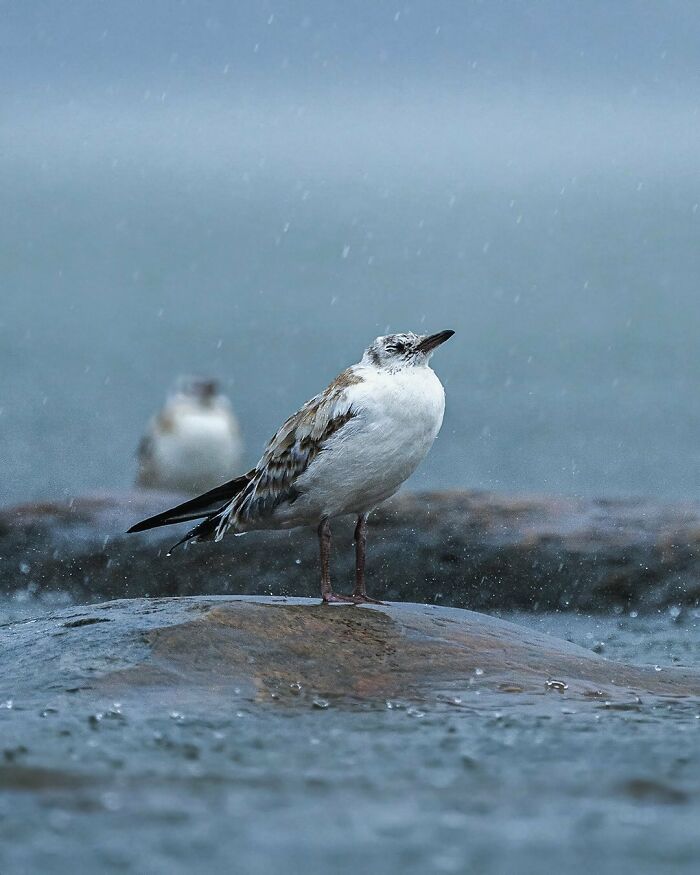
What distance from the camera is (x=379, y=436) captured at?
22.4ft

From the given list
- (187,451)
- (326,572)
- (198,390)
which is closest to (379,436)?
(326,572)

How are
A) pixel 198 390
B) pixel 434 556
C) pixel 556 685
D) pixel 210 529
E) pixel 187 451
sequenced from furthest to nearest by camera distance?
pixel 198 390 → pixel 187 451 → pixel 434 556 → pixel 210 529 → pixel 556 685

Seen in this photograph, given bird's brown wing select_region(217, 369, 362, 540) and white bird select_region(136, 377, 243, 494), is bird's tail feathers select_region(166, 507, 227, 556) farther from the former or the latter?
white bird select_region(136, 377, 243, 494)

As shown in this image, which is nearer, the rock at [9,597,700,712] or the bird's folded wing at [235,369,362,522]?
the rock at [9,597,700,712]

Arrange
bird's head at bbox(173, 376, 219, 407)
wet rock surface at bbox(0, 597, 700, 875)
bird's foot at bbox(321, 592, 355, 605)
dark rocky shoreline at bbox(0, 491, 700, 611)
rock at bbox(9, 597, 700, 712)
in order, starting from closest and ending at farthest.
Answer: wet rock surface at bbox(0, 597, 700, 875) < rock at bbox(9, 597, 700, 712) < bird's foot at bbox(321, 592, 355, 605) < dark rocky shoreline at bbox(0, 491, 700, 611) < bird's head at bbox(173, 376, 219, 407)

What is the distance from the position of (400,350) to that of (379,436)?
42 cm

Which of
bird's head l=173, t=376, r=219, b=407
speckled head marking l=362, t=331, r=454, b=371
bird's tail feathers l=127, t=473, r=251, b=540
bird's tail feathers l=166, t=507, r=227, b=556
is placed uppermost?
bird's head l=173, t=376, r=219, b=407

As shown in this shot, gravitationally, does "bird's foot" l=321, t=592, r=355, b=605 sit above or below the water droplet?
above

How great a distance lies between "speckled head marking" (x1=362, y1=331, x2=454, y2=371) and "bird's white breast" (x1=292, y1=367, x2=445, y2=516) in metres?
0.04

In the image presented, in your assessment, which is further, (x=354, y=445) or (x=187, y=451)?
(x=187, y=451)

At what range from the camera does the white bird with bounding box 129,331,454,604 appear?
6.84 meters

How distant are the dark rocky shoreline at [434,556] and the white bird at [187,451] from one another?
6.77 meters

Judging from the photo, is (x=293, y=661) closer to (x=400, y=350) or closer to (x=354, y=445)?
(x=354, y=445)

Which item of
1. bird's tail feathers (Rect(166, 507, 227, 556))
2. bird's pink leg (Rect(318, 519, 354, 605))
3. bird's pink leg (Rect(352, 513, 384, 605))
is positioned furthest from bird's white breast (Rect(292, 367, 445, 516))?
bird's tail feathers (Rect(166, 507, 227, 556))
